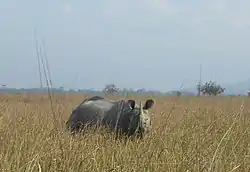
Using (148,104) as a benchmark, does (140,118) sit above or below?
below

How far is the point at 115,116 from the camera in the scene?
8.23m

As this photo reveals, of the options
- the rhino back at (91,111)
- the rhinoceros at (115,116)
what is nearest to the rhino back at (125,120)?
the rhinoceros at (115,116)

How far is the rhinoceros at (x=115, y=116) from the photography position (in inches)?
295

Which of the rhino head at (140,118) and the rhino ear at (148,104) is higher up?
the rhino ear at (148,104)

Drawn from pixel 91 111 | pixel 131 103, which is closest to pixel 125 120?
pixel 131 103

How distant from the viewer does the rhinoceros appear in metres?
7.48

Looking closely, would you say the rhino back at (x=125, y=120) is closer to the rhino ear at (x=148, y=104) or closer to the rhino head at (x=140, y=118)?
the rhino head at (x=140, y=118)

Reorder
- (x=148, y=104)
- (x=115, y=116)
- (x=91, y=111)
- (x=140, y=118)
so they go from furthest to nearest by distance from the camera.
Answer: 1. (x=91, y=111)
2. (x=115, y=116)
3. (x=148, y=104)
4. (x=140, y=118)

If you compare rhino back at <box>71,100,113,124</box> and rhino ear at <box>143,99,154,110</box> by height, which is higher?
rhino ear at <box>143,99,154,110</box>

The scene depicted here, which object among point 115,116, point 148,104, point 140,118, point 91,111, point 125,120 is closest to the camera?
point 140,118

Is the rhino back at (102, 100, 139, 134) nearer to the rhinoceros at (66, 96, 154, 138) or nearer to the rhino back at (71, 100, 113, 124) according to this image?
the rhinoceros at (66, 96, 154, 138)

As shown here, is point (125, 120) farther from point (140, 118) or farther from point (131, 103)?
point (140, 118)

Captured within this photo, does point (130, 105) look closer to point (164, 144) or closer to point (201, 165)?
point (164, 144)

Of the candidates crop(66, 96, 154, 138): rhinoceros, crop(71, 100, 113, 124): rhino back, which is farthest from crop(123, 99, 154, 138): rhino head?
crop(71, 100, 113, 124): rhino back
